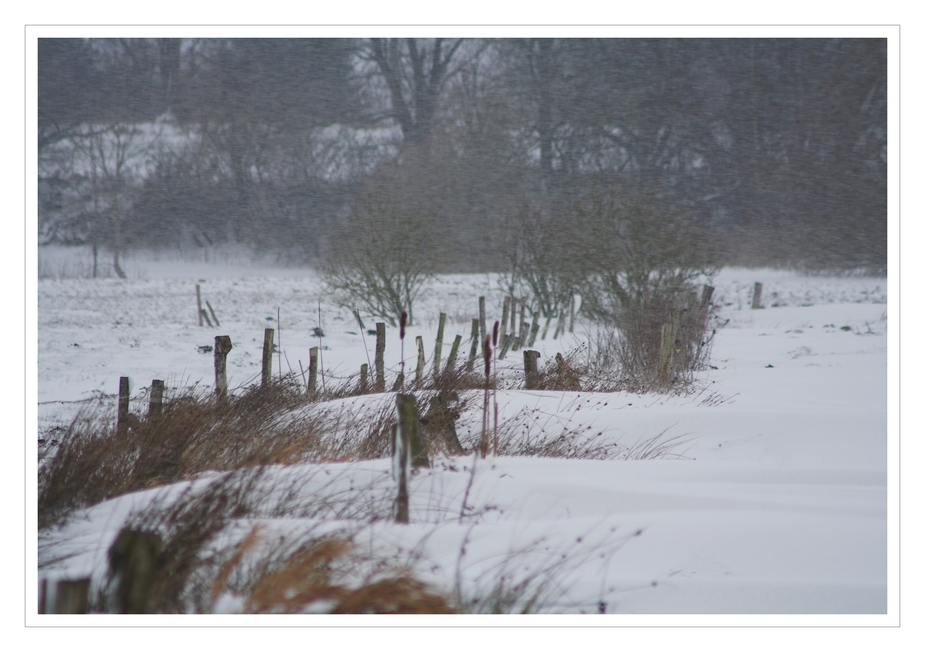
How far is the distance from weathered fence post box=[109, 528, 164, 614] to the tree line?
15.4ft

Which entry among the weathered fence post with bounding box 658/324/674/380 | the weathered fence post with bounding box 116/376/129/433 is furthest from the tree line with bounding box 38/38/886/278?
the weathered fence post with bounding box 116/376/129/433

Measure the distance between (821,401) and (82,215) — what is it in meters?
8.16

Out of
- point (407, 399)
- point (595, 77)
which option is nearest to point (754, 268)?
point (595, 77)

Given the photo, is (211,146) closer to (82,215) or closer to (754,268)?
(82,215)

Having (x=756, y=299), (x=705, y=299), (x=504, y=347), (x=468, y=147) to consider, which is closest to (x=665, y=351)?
(x=705, y=299)

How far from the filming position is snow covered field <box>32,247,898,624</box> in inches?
80.1

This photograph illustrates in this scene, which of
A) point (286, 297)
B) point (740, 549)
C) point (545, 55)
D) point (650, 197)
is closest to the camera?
point (740, 549)

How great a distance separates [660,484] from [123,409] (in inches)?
113

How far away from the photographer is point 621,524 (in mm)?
2287

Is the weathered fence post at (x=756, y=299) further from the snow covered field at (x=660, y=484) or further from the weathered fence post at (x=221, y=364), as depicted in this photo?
the weathered fence post at (x=221, y=364)

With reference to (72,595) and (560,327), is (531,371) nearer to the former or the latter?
(72,595)

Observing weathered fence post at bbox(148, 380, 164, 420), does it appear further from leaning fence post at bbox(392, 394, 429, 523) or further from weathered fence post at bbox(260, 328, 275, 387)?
leaning fence post at bbox(392, 394, 429, 523)

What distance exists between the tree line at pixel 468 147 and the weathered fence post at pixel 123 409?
291cm
